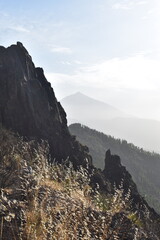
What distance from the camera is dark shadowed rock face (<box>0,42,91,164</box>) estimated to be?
97.2 feet

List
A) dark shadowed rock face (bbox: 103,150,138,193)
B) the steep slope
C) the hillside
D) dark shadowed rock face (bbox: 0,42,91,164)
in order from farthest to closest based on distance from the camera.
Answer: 1. the hillside
2. dark shadowed rock face (bbox: 103,150,138,193)
3. dark shadowed rock face (bbox: 0,42,91,164)
4. the steep slope

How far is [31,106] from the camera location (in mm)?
32906

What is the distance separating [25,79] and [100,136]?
137671 mm

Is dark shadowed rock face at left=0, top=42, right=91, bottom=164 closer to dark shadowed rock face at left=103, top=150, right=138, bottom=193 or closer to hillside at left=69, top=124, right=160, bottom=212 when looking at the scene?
dark shadowed rock face at left=103, top=150, right=138, bottom=193

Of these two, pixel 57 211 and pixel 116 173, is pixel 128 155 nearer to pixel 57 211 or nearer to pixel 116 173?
pixel 116 173

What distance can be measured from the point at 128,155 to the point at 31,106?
137144mm

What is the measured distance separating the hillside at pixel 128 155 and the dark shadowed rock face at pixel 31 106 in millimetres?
98607

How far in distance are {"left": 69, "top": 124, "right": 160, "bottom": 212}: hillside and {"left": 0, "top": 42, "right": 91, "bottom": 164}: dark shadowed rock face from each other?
98.6 metres

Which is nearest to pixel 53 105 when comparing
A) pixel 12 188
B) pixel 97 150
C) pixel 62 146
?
pixel 62 146

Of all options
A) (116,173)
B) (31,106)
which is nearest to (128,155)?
(116,173)

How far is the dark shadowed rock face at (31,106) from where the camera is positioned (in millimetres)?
29641

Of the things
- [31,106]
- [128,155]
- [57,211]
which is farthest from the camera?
[128,155]

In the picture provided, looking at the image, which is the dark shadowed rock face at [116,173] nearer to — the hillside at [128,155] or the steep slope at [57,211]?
the steep slope at [57,211]

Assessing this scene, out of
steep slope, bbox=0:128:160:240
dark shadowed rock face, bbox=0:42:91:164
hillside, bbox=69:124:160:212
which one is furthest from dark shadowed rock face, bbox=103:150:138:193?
hillside, bbox=69:124:160:212
